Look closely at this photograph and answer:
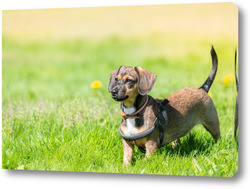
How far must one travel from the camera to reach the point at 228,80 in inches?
165

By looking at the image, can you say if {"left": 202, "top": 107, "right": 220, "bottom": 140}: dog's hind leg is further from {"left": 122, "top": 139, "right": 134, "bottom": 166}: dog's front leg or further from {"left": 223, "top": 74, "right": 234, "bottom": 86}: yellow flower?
{"left": 122, "top": 139, "right": 134, "bottom": 166}: dog's front leg

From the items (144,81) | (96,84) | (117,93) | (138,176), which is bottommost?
(138,176)

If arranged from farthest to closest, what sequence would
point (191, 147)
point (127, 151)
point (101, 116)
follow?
1. point (101, 116)
2. point (191, 147)
3. point (127, 151)

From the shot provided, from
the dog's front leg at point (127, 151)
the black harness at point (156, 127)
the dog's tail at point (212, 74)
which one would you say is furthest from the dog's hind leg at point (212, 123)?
the dog's front leg at point (127, 151)

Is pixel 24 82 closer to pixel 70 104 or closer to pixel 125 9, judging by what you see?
pixel 70 104

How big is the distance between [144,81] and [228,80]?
858 mm

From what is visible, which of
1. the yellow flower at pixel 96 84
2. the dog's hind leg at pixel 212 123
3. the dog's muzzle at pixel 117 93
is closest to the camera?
the dog's muzzle at pixel 117 93

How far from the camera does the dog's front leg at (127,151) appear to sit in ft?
12.9

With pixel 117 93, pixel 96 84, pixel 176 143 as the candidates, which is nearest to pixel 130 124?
pixel 117 93

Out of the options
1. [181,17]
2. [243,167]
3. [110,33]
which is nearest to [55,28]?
[110,33]

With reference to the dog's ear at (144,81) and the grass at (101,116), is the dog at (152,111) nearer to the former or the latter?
the dog's ear at (144,81)

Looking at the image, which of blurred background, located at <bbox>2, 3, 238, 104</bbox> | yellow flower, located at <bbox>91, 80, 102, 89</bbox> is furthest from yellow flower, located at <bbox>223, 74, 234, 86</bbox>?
yellow flower, located at <bbox>91, 80, 102, 89</bbox>

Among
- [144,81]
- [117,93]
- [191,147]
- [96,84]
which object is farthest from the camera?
[96,84]

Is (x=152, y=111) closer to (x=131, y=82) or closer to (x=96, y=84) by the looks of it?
(x=131, y=82)
